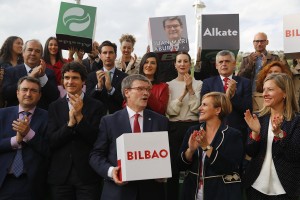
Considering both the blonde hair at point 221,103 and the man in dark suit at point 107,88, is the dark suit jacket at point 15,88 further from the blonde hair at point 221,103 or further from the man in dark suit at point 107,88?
the blonde hair at point 221,103

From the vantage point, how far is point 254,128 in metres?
4.01

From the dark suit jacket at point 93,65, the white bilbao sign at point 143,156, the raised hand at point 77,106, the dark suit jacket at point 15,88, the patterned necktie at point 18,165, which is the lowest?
the patterned necktie at point 18,165

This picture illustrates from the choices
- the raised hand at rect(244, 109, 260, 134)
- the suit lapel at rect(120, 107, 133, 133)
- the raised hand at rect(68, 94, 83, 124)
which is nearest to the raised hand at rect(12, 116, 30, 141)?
the raised hand at rect(68, 94, 83, 124)

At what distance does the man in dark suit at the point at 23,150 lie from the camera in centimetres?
429

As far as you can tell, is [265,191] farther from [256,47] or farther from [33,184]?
[256,47]

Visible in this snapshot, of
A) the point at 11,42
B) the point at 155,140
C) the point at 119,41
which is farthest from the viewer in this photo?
the point at 119,41

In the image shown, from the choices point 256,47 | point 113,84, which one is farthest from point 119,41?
point 256,47

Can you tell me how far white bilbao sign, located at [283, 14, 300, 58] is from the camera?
6.45 metres

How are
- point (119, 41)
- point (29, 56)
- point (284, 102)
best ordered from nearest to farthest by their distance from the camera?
point (284, 102) → point (29, 56) → point (119, 41)

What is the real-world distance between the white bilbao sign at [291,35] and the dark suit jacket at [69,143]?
11.8ft

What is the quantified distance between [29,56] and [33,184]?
6.80ft

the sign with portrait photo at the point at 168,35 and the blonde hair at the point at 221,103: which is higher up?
the sign with portrait photo at the point at 168,35

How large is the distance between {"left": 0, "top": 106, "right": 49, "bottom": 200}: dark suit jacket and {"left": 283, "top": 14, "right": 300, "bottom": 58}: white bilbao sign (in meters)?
4.08

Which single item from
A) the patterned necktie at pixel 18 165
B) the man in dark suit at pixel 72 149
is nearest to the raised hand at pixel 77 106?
the man in dark suit at pixel 72 149
